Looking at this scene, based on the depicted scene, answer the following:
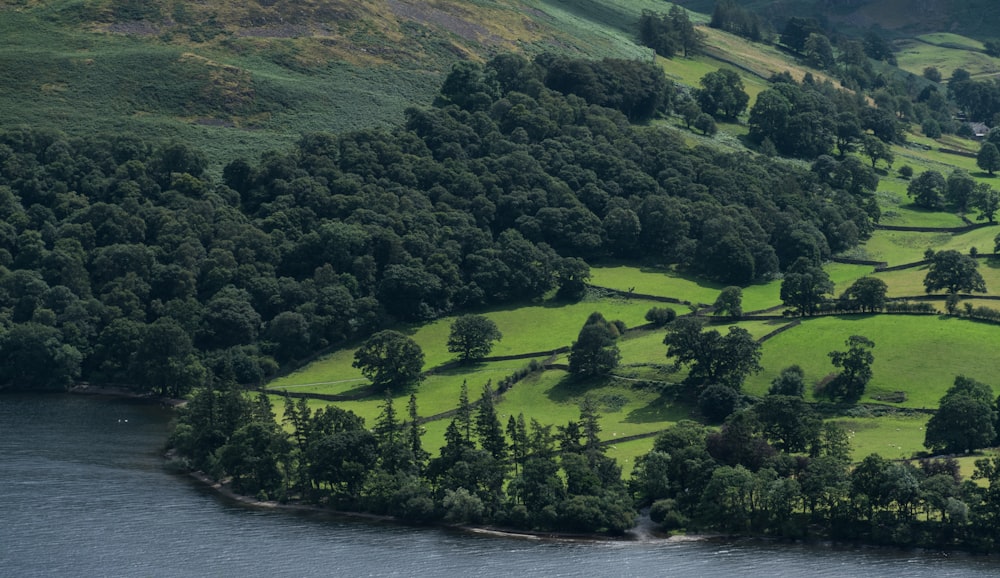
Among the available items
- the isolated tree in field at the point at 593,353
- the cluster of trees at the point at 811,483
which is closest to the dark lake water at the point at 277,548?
the cluster of trees at the point at 811,483

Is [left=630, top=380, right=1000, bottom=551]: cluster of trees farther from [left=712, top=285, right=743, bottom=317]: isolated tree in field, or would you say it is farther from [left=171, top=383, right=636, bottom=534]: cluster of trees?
[left=712, top=285, right=743, bottom=317]: isolated tree in field

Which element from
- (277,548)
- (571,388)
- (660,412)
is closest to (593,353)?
(571,388)

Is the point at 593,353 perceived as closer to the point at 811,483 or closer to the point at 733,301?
the point at 733,301

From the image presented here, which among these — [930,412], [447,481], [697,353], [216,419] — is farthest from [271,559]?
[930,412]

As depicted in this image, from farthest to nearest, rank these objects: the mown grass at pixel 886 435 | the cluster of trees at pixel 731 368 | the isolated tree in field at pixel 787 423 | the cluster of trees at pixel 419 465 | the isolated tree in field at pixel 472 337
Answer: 1. the isolated tree in field at pixel 472 337
2. the cluster of trees at pixel 731 368
3. the mown grass at pixel 886 435
4. the isolated tree in field at pixel 787 423
5. the cluster of trees at pixel 419 465

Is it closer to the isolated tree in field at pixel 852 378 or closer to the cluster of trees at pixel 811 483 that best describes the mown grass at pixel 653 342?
the isolated tree in field at pixel 852 378

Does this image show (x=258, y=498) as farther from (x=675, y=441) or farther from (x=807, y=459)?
(x=807, y=459)
